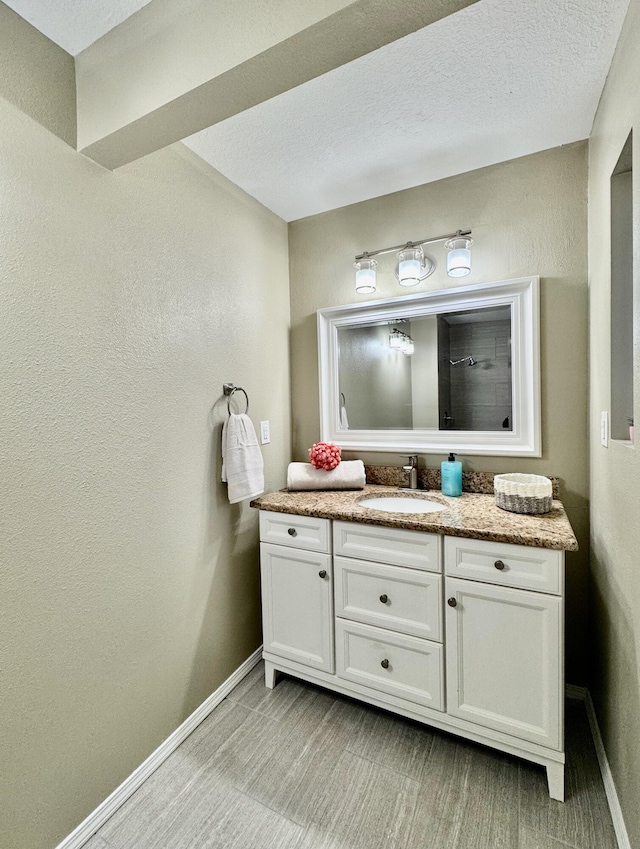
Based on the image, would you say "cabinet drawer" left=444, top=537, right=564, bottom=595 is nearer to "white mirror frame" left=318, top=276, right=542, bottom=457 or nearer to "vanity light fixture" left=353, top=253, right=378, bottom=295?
"white mirror frame" left=318, top=276, right=542, bottom=457

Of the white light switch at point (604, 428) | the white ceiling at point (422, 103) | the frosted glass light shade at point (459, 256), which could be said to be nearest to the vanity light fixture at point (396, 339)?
the frosted glass light shade at point (459, 256)

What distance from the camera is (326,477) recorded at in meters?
1.97

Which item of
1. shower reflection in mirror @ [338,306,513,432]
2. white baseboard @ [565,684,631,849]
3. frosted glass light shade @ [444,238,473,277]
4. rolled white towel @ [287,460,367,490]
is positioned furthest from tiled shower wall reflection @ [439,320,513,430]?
white baseboard @ [565,684,631,849]

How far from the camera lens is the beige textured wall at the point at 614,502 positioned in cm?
102

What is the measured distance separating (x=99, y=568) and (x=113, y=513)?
0.18 m

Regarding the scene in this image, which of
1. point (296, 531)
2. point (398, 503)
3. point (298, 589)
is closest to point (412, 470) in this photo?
point (398, 503)

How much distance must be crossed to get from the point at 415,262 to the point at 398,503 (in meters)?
1.13

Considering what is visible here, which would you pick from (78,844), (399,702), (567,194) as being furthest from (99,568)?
(567,194)

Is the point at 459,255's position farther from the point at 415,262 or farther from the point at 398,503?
the point at 398,503

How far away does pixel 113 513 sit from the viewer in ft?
4.43

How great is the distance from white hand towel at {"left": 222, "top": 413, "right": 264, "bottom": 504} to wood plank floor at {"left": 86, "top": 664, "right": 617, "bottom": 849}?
37.4 inches

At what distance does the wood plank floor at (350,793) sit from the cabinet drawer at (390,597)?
45 cm

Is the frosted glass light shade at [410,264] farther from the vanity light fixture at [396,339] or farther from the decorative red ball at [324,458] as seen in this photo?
the decorative red ball at [324,458]

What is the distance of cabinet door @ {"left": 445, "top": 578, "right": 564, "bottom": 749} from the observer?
1.29 m
